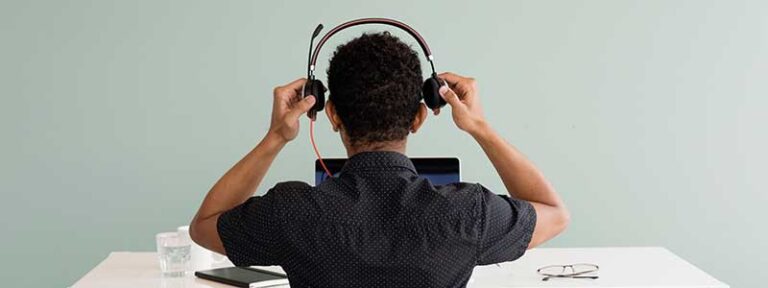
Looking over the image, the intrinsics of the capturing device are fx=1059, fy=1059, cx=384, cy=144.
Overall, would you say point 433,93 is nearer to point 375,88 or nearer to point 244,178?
point 375,88

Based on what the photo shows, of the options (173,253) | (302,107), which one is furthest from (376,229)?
(173,253)

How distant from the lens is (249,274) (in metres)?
2.77

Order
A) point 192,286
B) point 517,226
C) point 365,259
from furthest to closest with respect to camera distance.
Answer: point 192,286 → point 517,226 → point 365,259

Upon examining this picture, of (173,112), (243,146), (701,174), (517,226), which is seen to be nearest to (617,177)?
(701,174)

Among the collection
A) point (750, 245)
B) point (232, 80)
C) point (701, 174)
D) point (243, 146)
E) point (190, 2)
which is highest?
point (190, 2)

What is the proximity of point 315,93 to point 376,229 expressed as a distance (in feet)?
0.96

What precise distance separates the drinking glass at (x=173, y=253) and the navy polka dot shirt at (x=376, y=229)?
1.25 m

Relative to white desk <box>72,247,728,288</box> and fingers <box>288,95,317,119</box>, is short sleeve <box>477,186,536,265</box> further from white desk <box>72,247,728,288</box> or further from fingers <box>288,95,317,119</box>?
white desk <box>72,247,728,288</box>

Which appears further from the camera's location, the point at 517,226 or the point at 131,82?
the point at 131,82

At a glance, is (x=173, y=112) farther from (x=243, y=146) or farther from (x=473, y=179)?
(x=473, y=179)

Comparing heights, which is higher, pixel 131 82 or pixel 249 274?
pixel 131 82

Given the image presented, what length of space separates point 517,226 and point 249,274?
1260 millimetres

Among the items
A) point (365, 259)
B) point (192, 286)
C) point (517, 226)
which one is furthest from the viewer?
point (192, 286)

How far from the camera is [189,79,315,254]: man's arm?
1728 millimetres
